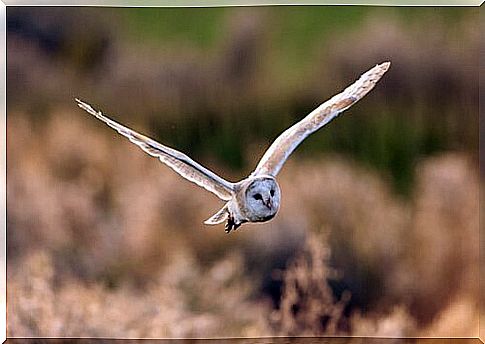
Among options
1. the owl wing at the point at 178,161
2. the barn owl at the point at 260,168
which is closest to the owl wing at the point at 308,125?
the barn owl at the point at 260,168

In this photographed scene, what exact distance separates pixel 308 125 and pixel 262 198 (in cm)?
24

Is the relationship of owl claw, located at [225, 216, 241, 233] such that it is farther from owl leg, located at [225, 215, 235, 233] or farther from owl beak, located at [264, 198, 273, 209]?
owl beak, located at [264, 198, 273, 209]

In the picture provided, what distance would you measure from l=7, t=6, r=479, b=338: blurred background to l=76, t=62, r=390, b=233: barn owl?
0.03 metres

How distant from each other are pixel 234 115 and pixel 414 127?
51 centimetres

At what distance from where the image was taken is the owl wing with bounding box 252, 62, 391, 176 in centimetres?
193

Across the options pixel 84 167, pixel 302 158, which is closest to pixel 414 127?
pixel 302 158

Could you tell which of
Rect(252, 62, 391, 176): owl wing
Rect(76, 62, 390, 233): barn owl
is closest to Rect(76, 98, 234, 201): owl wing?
Rect(76, 62, 390, 233): barn owl

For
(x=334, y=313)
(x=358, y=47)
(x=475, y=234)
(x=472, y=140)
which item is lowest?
(x=334, y=313)

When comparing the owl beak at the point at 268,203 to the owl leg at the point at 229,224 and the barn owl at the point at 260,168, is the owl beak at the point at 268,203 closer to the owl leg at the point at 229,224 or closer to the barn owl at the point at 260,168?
the barn owl at the point at 260,168

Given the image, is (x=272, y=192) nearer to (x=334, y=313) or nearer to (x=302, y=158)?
(x=302, y=158)

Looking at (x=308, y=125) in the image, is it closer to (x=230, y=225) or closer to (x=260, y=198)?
(x=260, y=198)

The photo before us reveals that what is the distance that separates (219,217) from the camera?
1949mm

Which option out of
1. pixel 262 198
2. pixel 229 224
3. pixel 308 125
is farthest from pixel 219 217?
pixel 308 125

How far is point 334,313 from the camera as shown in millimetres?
1972
